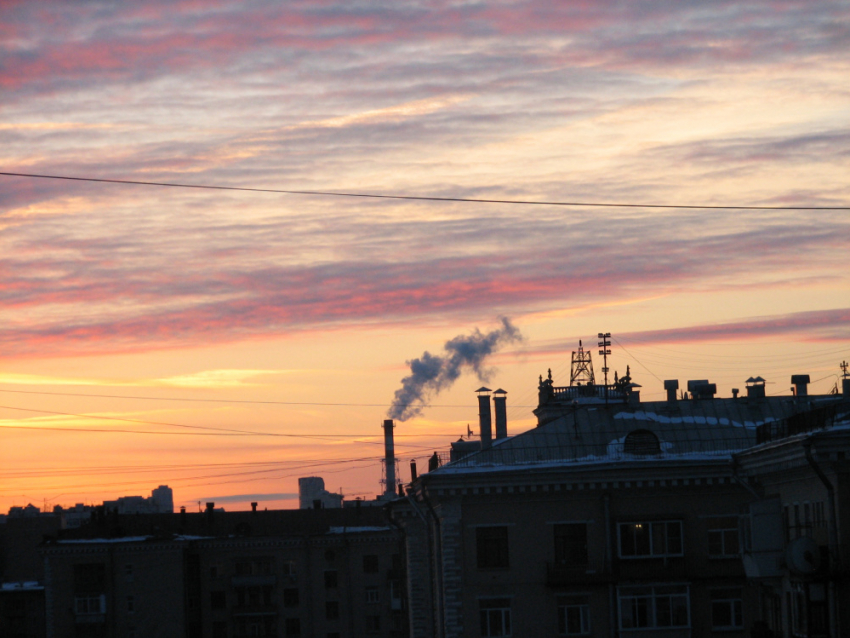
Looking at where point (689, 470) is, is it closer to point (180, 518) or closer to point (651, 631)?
point (651, 631)

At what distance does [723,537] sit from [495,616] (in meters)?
9.35

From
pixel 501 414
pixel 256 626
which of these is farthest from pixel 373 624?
pixel 501 414

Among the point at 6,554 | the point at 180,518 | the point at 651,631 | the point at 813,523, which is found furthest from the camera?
the point at 6,554

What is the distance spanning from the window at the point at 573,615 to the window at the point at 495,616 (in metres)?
1.98

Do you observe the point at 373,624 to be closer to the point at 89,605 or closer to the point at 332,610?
the point at 332,610

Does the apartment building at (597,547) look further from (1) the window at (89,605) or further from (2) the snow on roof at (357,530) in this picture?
(1) the window at (89,605)

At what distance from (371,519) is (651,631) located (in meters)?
80.9

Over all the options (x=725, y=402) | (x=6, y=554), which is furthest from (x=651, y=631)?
(x=6, y=554)

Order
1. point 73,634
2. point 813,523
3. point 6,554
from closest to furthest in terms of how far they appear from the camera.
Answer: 1. point 813,523
2. point 73,634
3. point 6,554

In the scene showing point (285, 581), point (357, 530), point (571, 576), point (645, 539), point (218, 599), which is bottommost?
point (218, 599)

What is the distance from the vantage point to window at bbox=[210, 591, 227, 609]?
113 metres

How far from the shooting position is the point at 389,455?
368 feet

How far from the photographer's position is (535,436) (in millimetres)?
51500

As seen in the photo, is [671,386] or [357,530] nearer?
[671,386]
